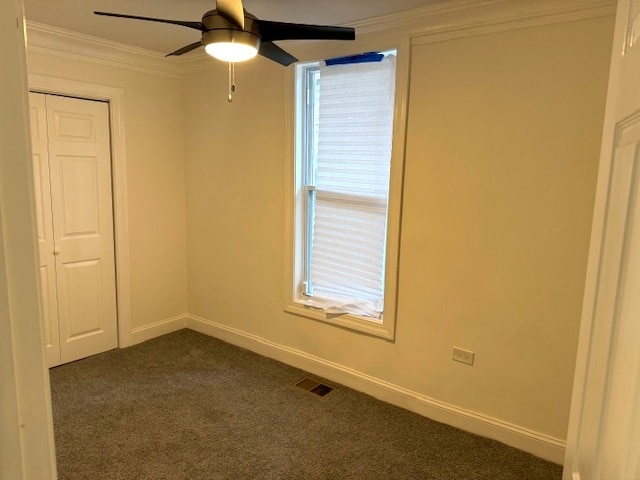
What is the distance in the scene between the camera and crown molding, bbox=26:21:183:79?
9.70 ft

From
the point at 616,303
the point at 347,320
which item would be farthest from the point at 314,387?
the point at 616,303

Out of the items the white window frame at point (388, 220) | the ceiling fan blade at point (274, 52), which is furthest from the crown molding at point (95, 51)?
the ceiling fan blade at point (274, 52)

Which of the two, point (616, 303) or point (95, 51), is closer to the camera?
point (616, 303)

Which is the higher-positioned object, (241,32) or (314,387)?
(241,32)

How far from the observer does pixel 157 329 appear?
3.97 metres

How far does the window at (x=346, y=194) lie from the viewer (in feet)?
9.28

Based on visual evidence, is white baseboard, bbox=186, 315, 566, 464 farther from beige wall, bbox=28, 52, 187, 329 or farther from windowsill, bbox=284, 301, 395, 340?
beige wall, bbox=28, 52, 187, 329

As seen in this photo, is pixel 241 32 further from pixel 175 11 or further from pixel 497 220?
pixel 497 220

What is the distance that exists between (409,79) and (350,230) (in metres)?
1.07

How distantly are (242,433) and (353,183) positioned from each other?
1760 mm

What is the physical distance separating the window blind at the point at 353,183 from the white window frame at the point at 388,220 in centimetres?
8

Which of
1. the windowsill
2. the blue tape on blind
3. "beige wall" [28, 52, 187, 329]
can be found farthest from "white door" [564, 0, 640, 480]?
"beige wall" [28, 52, 187, 329]

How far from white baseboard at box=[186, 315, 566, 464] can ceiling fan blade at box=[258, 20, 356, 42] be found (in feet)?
7.21

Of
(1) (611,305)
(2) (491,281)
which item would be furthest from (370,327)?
(1) (611,305)
